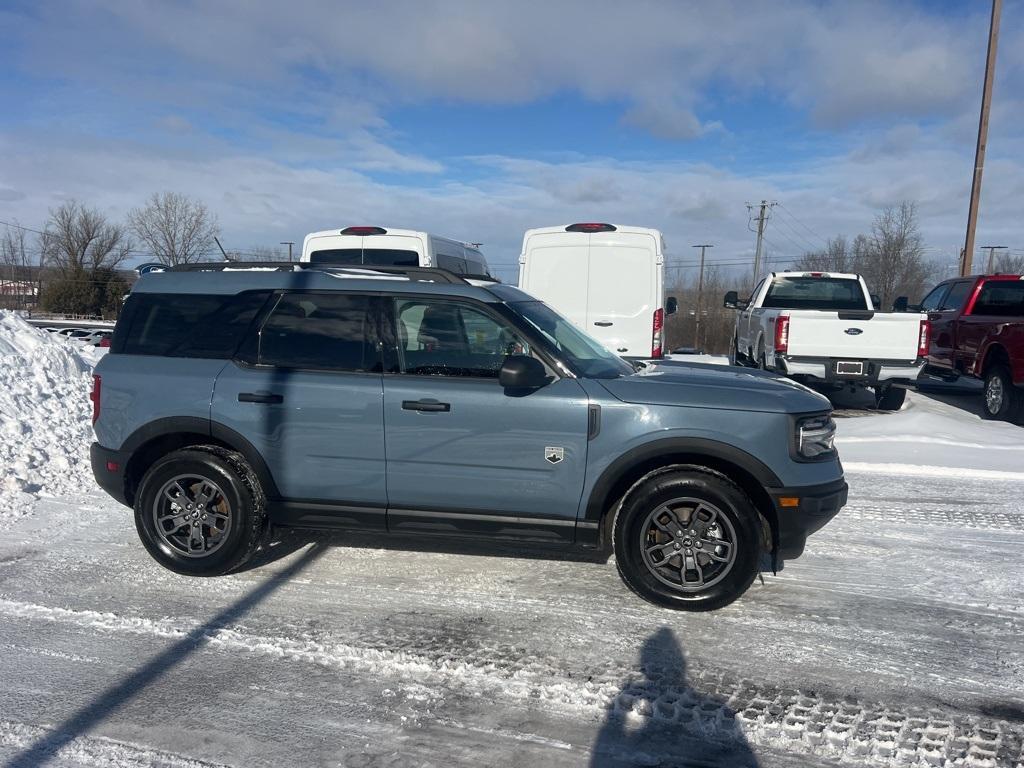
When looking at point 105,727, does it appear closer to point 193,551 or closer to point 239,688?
point 239,688

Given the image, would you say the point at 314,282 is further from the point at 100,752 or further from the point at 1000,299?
the point at 1000,299

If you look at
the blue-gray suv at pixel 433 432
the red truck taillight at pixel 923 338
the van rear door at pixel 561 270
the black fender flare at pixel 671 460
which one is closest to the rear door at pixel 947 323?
the red truck taillight at pixel 923 338

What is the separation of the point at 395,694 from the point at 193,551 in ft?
6.85

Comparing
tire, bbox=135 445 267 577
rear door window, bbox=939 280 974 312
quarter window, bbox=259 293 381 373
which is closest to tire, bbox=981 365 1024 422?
rear door window, bbox=939 280 974 312

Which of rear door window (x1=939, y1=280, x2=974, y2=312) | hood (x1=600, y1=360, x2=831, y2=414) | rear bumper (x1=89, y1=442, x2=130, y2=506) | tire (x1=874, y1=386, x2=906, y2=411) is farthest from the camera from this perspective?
rear door window (x1=939, y1=280, x2=974, y2=312)

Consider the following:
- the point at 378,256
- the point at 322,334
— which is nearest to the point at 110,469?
the point at 322,334

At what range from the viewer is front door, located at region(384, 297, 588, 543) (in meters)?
4.44

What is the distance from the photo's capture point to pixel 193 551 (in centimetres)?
491

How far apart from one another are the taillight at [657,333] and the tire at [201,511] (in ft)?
21.8

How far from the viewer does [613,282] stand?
33.8ft

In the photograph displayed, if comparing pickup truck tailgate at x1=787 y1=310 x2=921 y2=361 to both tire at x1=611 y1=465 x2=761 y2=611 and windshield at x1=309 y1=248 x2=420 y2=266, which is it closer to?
windshield at x1=309 y1=248 x2=420 y2=266

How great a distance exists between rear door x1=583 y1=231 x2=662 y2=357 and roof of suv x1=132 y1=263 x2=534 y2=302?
5246 mm

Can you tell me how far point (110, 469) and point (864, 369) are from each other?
29.8 ft

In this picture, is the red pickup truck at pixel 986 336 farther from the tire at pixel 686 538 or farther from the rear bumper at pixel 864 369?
the tire at pixel 686 538
